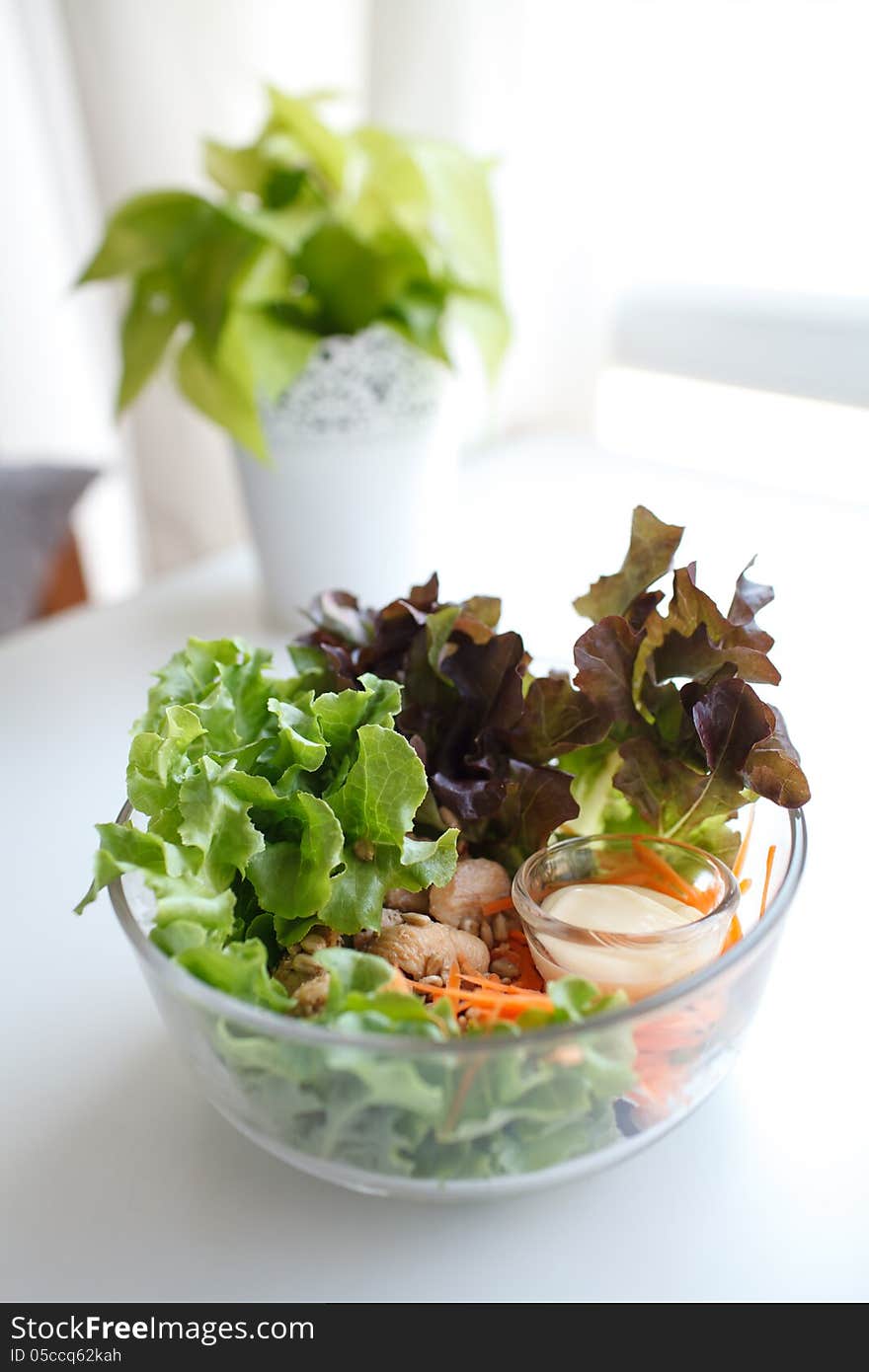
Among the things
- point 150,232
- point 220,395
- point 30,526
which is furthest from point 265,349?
point 30,526

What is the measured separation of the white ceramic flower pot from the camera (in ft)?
3.09

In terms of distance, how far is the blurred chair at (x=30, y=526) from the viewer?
6.06 feet

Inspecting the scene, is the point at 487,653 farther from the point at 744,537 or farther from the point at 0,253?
the point at 0,253

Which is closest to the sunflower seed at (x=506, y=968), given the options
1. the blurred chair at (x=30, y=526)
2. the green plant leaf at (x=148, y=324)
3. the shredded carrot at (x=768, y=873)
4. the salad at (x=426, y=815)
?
the salad at (x=426, y=815)

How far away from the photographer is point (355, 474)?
38.1 inches

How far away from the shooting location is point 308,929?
52 centimetres

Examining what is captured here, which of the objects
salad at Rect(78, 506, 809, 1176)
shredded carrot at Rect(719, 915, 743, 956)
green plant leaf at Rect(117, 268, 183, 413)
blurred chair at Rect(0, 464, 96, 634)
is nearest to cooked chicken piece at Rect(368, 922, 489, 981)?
salad at Rect(78, 506, 809, 1176)

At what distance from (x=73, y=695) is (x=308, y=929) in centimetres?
49

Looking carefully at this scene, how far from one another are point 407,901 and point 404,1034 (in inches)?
5.6

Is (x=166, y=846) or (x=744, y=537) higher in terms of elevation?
(x=166, y=846)

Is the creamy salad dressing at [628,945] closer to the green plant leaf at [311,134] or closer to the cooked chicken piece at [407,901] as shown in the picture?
the cooked chicken piece at [407,901]

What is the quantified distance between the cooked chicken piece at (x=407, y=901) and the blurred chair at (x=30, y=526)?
1.43 metres

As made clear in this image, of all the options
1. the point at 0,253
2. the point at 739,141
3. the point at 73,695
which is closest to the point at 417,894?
the point at 73,695

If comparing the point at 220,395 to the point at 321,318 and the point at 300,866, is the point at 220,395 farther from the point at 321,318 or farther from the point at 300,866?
the point at 300,866
